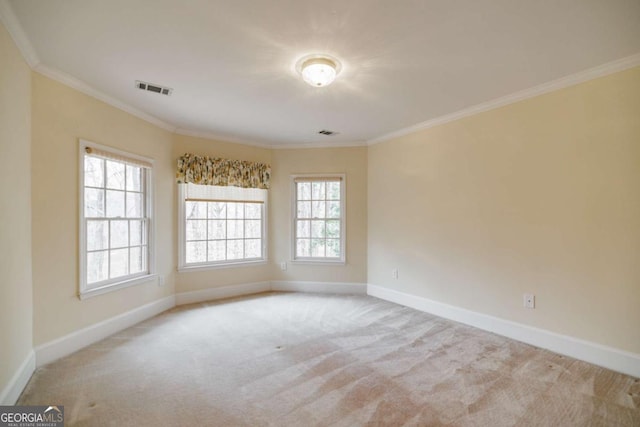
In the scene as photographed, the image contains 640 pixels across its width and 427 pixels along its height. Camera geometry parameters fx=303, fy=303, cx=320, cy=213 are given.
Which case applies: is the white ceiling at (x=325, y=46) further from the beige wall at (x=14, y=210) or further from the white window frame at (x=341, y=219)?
the white window frame at (x=341, y=219)

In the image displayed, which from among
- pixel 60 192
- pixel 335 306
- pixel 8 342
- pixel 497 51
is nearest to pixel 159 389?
pixel 8 342

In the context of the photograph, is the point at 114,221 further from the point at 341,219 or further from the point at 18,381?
the point at 341,219

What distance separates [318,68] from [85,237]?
2.77 meters

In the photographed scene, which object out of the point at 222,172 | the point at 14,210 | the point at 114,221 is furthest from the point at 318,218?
the point at 14,210

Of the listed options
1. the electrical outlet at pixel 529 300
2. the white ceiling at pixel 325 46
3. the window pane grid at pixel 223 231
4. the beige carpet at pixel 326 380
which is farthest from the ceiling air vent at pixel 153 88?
the electrical outlet at pixel 529 300

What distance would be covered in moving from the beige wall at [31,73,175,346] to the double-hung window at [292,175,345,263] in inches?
100

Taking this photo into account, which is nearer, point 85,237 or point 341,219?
point 85,237

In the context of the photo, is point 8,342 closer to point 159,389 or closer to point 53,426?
point 53,426

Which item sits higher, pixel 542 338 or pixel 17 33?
pixel 17 33

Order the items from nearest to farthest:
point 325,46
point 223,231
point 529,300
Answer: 1. point 325,46
2. point 529,300
3. point 223,231

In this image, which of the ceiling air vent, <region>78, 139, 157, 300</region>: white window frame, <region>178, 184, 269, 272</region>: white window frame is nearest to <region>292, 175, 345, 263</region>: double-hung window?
<region>178, 184, 269, 272</region>: white window frame

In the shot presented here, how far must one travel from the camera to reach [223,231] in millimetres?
4781

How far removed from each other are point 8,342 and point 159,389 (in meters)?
1.02

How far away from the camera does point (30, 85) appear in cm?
250
